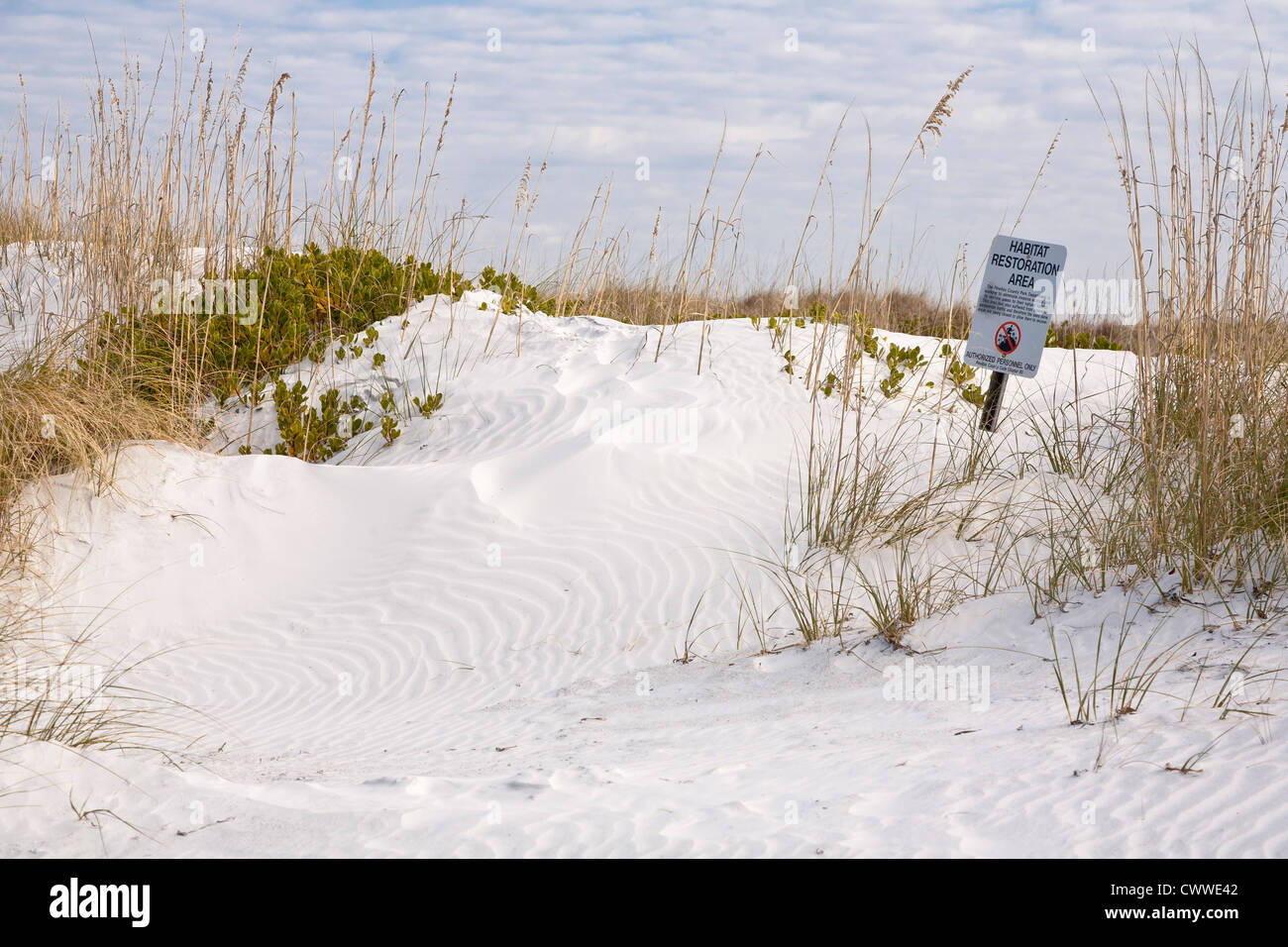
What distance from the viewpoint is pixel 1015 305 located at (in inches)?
201

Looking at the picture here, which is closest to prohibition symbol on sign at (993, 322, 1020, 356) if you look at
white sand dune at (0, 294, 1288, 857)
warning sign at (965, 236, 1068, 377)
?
warning sign at (965, 236, 1068, 377)

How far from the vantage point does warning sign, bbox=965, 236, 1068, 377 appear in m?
5.02

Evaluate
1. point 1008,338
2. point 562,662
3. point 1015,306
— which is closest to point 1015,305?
point 1015,306

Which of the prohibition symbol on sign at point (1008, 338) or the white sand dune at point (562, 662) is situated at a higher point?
the prohibition symbol on sign at point (1008, 338)

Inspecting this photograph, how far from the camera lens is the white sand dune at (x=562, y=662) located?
228 centimetres

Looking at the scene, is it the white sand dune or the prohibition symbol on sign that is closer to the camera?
the white sand dune

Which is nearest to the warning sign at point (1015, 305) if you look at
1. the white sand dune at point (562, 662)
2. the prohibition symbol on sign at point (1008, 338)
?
the prohibition symbol on sign at point (1008, 338)

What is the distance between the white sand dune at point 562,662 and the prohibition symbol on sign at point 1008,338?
1.14 meters

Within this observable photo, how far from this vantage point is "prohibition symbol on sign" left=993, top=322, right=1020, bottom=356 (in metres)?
5.11

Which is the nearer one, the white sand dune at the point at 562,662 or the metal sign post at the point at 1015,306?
the white sand dune at the point at 562,662

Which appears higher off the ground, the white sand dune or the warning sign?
the warning sign

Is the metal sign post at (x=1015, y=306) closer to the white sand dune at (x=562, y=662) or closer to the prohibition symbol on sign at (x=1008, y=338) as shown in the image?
the prohibition symbol on sign at (x=1008, y=338)

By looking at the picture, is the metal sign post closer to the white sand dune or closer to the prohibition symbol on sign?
the prohibition symbol on sign
